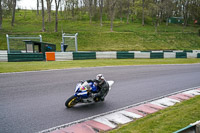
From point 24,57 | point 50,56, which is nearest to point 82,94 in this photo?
point 24,57

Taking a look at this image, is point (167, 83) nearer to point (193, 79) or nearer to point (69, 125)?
point (193, 79)

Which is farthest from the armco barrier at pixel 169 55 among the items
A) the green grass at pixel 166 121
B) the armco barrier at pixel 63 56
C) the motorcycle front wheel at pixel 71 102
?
the motorcycle front wheel at pixel 71 102

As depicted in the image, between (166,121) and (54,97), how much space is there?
4.55m

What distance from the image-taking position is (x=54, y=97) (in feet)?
27.3

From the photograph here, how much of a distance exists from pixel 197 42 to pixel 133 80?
42.8 m

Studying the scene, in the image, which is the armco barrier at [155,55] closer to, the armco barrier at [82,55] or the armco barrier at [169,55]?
the armco barrier at [169,55]

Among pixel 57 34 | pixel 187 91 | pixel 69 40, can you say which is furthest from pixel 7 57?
pixel 57 34

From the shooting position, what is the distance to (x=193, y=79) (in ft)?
43.0

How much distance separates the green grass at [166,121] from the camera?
218 inches

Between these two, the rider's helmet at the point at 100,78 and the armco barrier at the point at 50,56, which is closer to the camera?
the rider's helmet at the point at 100,78

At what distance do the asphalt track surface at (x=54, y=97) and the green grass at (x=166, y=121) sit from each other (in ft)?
4.86

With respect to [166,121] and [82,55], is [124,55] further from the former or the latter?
[166,121]

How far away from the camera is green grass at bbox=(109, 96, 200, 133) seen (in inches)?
218

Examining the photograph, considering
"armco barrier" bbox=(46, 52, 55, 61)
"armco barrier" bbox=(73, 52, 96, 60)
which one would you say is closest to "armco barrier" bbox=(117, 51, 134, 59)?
"armco barrier" bbox=(73, 52, 96, 60)
